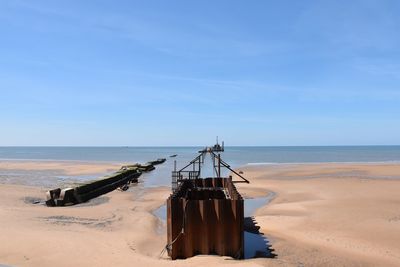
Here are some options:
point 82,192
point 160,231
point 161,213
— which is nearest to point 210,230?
point 160,231

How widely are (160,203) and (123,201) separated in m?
3.16

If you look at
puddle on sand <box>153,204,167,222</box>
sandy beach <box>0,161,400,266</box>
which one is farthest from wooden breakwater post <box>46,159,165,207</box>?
puddle on sand <box>153,204,167,222</box>

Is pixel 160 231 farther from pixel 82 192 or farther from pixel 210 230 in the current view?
pixel 82 192

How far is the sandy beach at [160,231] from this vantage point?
1406 centimetres

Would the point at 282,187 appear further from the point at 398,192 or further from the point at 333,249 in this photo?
the point at 333,249

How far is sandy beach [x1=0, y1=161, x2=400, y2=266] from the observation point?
14.1 meters

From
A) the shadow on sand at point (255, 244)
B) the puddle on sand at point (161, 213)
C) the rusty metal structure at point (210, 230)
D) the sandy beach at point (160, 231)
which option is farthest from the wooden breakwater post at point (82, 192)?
the rusty metal structure at point (210, 230)

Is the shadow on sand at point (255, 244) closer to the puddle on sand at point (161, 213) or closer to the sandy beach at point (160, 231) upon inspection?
the sandy beach at point (160, 231)

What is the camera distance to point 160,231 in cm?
1958

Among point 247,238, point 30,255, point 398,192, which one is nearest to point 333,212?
point 247,238

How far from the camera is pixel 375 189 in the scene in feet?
109

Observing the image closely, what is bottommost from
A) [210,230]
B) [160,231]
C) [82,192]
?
[160,231]

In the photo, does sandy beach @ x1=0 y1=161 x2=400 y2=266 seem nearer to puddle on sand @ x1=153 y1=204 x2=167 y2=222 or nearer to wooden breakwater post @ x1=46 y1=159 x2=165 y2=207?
puddle on sand @ x1=153 y1=204 x2=167 y2=222

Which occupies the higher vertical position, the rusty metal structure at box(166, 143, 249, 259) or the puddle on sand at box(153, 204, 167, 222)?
the rusty metal structure at box(166, 143, 249, 259)
